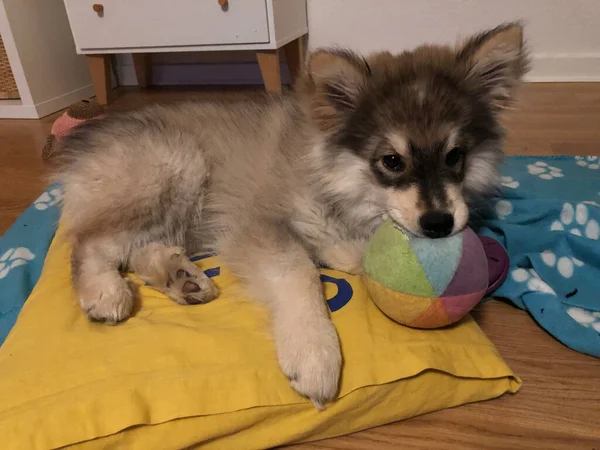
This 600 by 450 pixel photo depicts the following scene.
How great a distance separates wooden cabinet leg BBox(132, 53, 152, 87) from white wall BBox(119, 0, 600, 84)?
5.26 ft

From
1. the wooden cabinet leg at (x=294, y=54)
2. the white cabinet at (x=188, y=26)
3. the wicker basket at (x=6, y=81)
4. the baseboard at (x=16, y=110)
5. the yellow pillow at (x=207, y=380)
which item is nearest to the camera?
the yellow pillow at (x=207, y=380)

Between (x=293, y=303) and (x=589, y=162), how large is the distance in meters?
1.92

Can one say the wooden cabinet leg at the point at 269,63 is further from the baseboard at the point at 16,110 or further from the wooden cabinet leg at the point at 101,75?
the baseboard at the point at 16,110

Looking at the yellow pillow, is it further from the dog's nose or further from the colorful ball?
the dog's nose

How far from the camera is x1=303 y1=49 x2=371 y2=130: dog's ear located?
1399mm

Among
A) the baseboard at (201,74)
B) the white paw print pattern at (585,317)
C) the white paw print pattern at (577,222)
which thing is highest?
the white paw print pattern at (577,222)

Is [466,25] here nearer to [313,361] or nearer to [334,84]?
[334,84]

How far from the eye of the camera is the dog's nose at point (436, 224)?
51.3 inches

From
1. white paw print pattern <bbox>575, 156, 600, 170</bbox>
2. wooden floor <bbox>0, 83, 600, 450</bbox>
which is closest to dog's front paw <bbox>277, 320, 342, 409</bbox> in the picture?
wooden floor <bbox>0, 83, 600, 450</bbox>

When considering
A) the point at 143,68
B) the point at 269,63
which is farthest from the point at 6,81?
the point at 269,63

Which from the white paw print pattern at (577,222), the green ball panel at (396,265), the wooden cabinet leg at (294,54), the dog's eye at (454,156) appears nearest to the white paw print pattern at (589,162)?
the white paw print pattern at (577,222)

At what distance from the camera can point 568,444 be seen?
1.17 meters

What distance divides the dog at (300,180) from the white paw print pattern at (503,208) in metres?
0.32

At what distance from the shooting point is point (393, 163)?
1.42 metres
